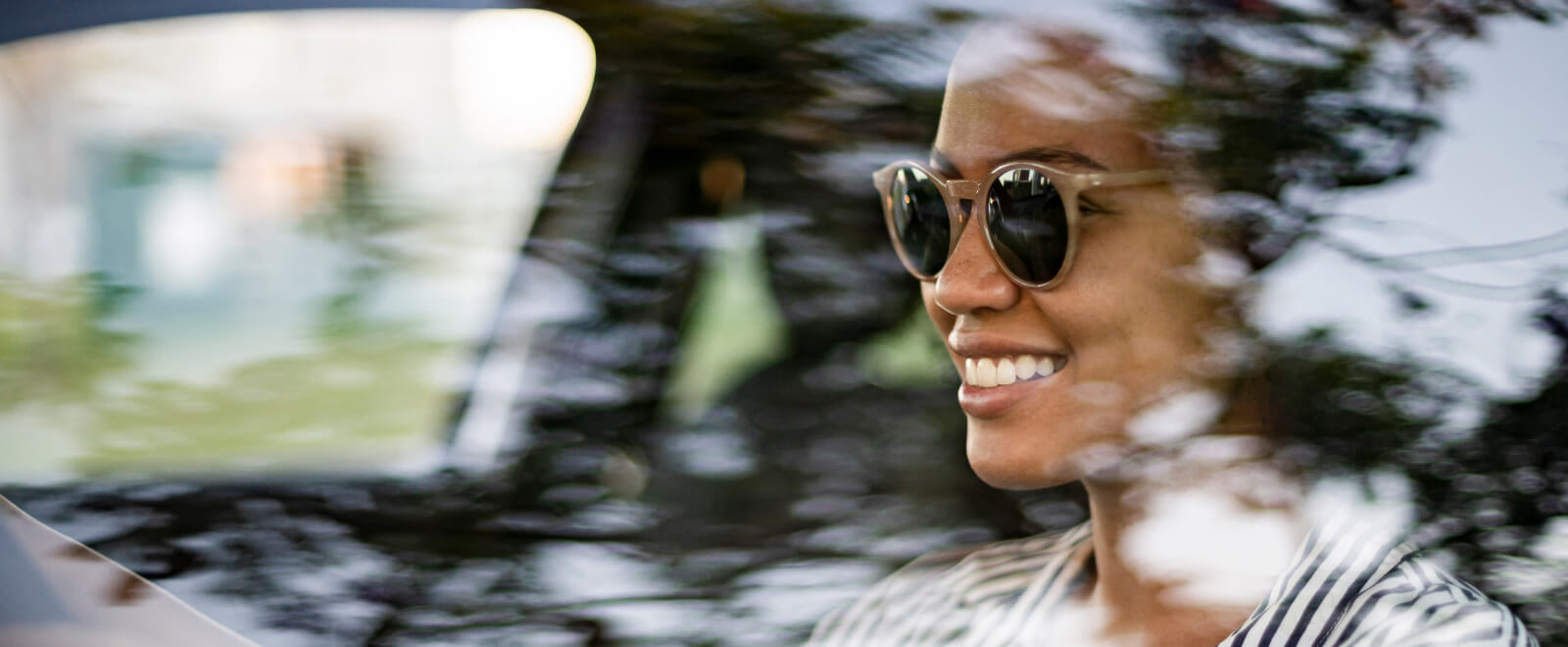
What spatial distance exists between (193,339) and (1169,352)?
93 cm

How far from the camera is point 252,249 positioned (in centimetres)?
120

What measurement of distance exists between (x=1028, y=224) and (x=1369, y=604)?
0.44 m

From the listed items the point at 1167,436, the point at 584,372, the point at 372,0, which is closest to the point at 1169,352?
the point at 1167,436

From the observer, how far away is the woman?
1.07 metres

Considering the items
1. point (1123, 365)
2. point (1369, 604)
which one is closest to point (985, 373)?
point (1123, 365)

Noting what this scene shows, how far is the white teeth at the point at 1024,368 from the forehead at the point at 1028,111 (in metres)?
0.18

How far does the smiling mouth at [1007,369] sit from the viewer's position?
3.69ft

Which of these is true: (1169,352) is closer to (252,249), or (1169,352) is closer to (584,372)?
(584,372)

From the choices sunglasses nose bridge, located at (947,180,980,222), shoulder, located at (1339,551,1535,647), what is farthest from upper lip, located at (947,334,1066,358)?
shoulder, located at (1339,551,1535,647)

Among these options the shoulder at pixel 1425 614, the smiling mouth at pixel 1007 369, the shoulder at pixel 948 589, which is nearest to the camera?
the shoulder at pixel 1425 614

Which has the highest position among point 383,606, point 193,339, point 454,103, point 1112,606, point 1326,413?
point 454,103

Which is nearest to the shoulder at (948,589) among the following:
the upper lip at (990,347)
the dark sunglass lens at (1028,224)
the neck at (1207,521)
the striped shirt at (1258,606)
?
the striped shirt at (1258,606)

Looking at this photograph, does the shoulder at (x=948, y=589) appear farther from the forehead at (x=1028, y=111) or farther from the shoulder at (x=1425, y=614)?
Answer: the forehead at (x=1028, y=111)

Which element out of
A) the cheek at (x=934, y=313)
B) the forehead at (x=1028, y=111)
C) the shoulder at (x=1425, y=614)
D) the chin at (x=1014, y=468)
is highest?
the forehead at (x=1028, y=111)
